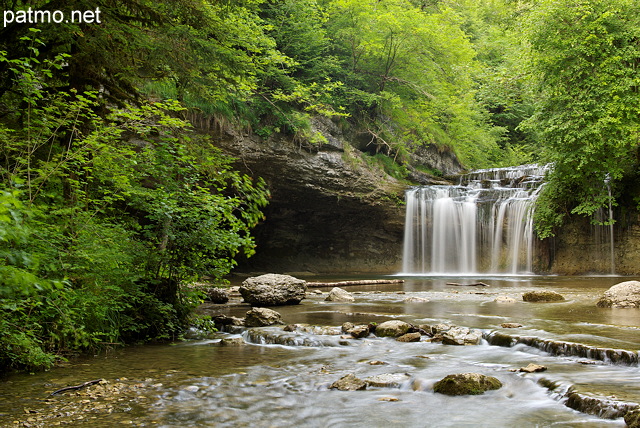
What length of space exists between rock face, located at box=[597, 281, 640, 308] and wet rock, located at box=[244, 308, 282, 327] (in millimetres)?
6645

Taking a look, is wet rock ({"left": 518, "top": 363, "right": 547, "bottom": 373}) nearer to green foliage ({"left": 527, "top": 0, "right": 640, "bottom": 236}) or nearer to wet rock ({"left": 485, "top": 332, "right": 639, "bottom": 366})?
wet rock ({"left": 485, "top": 332, "right": 639, "bottom": 366})

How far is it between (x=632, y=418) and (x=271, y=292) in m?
8.37

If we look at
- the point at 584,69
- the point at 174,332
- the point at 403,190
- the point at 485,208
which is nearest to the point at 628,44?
the point at 584,69

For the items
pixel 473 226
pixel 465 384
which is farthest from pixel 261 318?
pixel 473 226

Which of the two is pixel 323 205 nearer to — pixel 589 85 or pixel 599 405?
pixel 589 85

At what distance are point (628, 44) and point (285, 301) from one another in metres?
16.4

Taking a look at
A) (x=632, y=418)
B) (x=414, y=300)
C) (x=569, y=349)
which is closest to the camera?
(x=632, y=418)

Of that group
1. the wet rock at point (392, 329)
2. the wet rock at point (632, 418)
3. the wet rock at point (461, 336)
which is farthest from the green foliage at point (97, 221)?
the wet rock at point (632, 418)

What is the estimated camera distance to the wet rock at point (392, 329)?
754cm

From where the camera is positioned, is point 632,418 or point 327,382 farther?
point 327,382

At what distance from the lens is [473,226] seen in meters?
23.9

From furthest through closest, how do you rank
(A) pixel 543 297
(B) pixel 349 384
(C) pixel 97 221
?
(A) pixel 543 297
(C) pixel 97 221
(B) pixel 349 384

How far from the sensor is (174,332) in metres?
7.41
